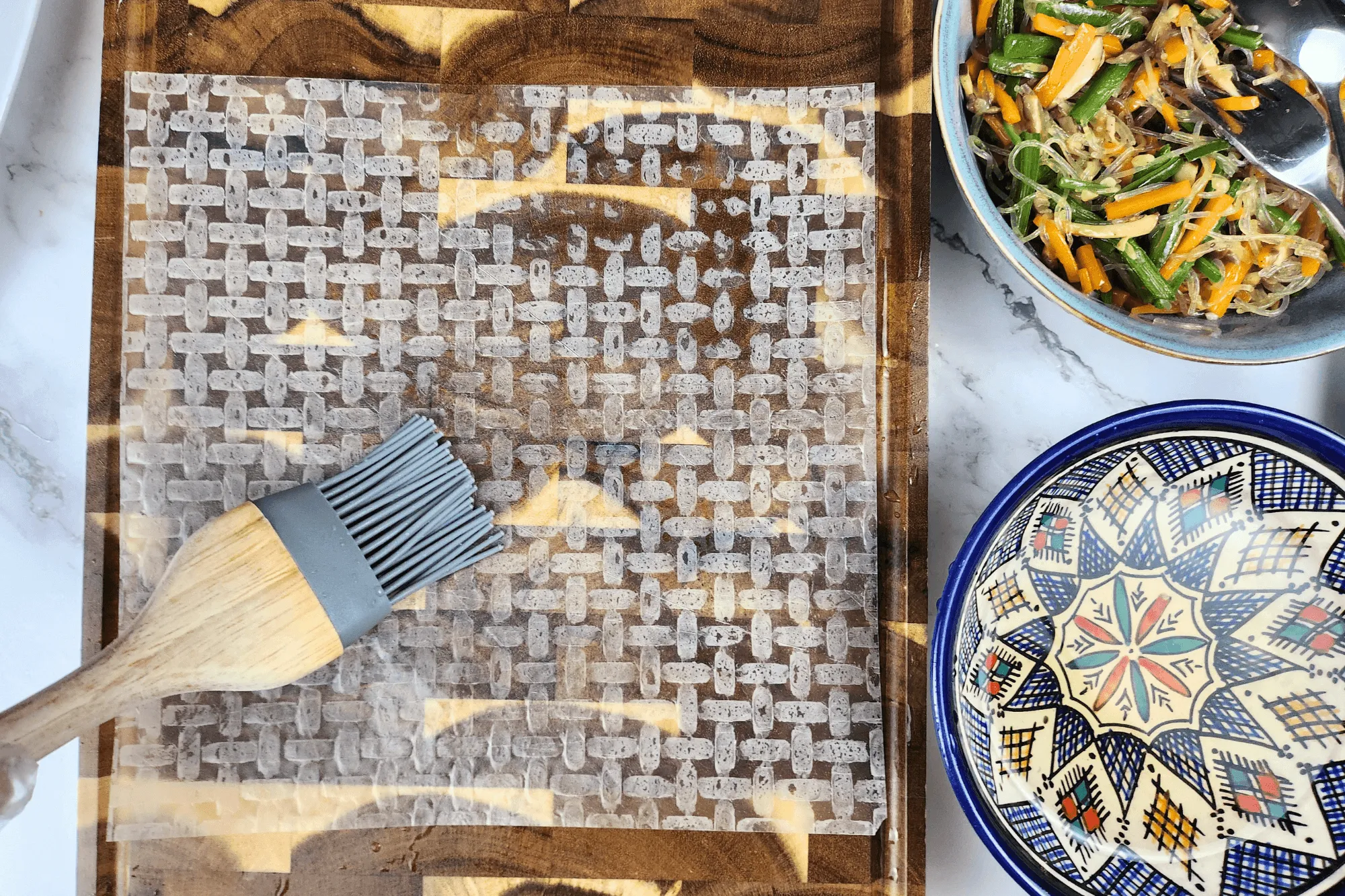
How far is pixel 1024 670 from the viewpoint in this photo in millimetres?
633

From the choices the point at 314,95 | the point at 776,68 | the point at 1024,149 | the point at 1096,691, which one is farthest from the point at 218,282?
the point at 1096,691

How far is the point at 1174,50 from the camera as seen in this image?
59 centimetres

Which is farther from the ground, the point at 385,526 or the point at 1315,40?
the point at 1315,40

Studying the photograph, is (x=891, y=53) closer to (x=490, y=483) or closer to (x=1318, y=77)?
(x=1318, y=77)

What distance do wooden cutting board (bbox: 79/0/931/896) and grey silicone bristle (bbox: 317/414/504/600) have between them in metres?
0.19

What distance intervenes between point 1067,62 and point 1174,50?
0.08 metres

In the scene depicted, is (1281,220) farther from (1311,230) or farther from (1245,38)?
(1245,38)

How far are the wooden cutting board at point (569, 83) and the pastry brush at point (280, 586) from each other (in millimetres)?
121

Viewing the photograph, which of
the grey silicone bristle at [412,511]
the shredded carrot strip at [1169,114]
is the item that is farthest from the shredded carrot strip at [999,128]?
the grey silicone bristle at [412,511]

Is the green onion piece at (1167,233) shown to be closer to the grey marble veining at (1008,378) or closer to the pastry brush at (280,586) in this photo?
the grey marble veining at (1008,378)

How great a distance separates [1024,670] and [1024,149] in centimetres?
37

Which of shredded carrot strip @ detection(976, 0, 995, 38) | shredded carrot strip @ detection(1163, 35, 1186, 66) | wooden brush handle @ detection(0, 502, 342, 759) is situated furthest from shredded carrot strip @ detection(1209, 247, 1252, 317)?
wooden brush handle @ detection(0, 502, 342, 759)

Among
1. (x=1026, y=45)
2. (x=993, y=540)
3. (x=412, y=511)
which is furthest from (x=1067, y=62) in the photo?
(x=412, y=511)

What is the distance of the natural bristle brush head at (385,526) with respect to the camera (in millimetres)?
561
